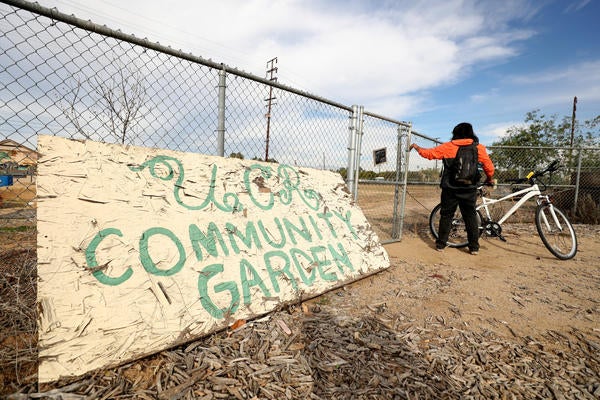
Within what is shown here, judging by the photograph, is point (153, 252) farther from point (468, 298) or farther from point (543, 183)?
point (543, 183)

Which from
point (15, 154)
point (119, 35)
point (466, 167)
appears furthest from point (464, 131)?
point (15, 154)

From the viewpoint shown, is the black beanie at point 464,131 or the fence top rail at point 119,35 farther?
the black beanie at point 464,131

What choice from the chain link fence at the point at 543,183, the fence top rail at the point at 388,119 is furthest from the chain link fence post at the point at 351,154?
the chain link fence at the point at 543,183

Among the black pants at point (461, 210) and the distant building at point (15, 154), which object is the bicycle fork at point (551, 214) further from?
the distant building at point (15, 154)

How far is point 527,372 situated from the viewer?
1737 millimetres

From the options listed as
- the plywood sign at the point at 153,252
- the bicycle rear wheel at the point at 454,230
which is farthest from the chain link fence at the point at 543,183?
the plywood sign at the point at 153,252

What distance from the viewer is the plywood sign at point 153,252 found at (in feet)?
5.03

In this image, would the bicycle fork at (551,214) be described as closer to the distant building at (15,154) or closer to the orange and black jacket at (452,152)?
the orange and black jacket at (452,152)

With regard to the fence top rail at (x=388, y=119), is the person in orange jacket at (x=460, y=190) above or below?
below

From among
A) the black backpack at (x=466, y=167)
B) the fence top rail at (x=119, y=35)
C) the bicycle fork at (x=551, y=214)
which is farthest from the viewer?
the bicycle fork at (x=551, y=214)

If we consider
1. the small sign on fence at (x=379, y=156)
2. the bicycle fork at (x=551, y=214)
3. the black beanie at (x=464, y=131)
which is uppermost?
the black beanie at (x=464, y=131)

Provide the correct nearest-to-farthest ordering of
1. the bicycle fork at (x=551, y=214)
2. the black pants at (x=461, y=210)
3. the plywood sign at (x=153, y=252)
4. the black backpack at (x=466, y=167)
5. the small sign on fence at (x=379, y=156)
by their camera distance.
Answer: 1. the plywood sign at (x=153, y=252)
2. the black backpack at (x=466, y=167)
3. the black pants at (x=461, y=210)
4. the small sign on fence at (x=379, y=156)
5. the bicycle fork at (x=551, y=214)

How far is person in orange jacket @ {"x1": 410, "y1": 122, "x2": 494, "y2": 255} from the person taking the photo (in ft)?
13.9

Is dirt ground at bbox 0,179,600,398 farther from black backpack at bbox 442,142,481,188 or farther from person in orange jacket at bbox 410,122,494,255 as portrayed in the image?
black backpack at bbox 442,142,481,188
